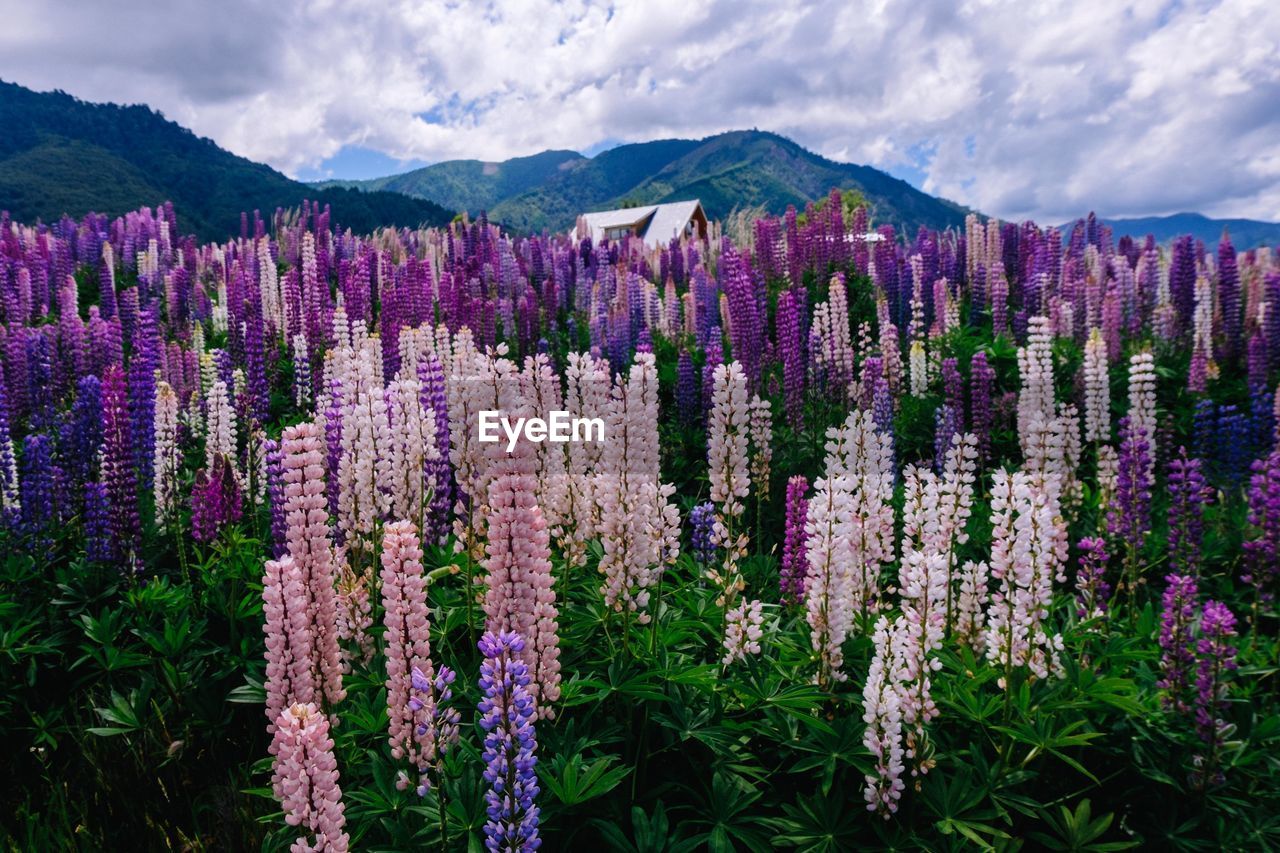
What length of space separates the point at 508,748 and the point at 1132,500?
16.6 ft

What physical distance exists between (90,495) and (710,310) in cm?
921

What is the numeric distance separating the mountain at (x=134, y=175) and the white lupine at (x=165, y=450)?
33593 mm

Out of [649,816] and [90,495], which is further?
[90,495]

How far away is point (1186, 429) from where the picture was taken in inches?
342

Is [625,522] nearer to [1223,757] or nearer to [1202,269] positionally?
[1223,757]

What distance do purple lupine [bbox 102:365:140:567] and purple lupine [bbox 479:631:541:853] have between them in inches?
167

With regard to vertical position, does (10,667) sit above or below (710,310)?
below

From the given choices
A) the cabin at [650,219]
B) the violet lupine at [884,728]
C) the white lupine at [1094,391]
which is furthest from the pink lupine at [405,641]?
the cabin at [650,219]

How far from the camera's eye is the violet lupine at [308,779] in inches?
89.4

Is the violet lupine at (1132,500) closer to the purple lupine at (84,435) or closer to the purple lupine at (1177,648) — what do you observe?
the purple lupine at (1177,648)

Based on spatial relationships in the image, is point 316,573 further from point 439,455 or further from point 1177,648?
point 1177,648

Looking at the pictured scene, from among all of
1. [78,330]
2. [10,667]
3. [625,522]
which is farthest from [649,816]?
[78,330]

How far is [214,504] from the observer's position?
5.19 metres

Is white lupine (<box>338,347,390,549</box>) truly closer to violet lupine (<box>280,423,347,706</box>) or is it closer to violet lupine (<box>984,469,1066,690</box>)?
violet lupine (<box>280,423,347,706</box>)
